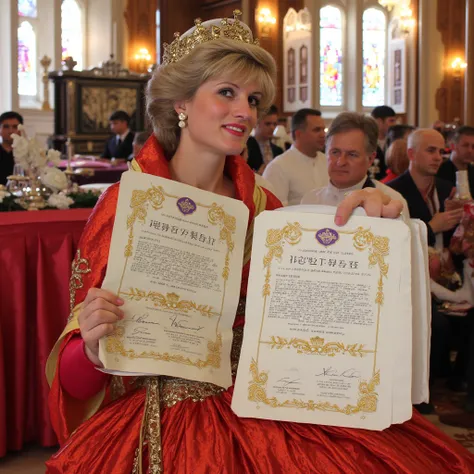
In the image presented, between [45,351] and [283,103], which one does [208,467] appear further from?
[283,103]

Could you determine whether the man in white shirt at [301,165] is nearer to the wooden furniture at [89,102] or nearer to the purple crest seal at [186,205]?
the purple crest seal at [186,205]

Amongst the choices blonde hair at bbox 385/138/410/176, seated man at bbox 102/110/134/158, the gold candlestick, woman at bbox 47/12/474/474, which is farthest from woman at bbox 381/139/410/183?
the gold candlestick

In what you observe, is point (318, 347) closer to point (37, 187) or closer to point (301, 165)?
point (37, 187)

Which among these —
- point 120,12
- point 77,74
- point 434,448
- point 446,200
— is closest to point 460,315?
point 446,200

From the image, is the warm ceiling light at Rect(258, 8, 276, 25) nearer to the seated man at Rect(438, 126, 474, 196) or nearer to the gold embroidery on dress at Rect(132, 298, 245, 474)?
the seated man at Rect(438, 126, 474, 196)

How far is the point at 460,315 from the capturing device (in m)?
4.14

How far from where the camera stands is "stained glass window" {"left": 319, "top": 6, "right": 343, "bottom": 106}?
17.5m

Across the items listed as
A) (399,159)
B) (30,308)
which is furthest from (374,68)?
(30,308)

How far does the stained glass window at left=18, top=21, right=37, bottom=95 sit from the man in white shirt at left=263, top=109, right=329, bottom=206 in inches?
456

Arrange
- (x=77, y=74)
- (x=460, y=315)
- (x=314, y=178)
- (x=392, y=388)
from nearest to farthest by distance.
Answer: (x=392, y=388)
(x=460, y=315)
(x=314, y=178)
(x=77, y=74)

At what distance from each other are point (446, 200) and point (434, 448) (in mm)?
2968

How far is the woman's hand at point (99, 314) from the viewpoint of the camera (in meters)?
1.38

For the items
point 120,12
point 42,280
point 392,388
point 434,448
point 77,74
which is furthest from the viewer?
point 120,12

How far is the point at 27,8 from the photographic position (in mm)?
15938
